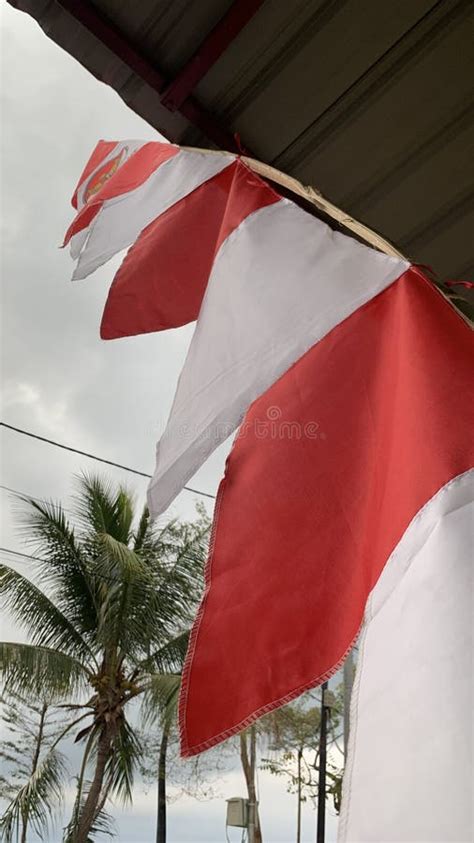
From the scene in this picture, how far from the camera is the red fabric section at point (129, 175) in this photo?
1.86 meters

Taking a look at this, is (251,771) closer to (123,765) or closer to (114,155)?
(123,765)

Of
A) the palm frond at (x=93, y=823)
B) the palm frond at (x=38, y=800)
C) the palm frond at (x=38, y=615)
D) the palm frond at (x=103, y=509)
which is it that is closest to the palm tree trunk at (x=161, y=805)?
the palm frond at (x=93, y=823)

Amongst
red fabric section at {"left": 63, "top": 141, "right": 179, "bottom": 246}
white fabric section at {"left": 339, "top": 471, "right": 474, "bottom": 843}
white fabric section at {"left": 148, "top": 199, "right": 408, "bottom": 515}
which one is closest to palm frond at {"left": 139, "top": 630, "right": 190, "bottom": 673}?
red fabric section at {"left": 63, "top": 141, "right": 179, "bottom": 246}

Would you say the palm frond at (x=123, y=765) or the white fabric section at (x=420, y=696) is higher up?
the palm frond at (x=123, y=765)

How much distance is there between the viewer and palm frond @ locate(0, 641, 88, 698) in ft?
26.2

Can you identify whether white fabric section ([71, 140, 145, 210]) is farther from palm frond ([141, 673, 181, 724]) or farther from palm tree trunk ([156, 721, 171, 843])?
palm tree trunk ([156, 721, 171, 843])

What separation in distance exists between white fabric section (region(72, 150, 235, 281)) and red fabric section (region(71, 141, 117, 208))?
319 mm

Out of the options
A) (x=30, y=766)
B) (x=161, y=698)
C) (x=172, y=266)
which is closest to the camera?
(x=172, y=266)

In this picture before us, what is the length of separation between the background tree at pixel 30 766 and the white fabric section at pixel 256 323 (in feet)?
27.0

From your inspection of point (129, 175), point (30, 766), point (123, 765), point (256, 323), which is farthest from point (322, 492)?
point (30, 766)

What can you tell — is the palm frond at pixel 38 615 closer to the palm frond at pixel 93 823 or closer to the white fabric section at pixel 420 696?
the palm frond at pixel 93 823

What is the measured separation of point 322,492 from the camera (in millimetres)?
987

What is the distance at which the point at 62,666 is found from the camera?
833 cm

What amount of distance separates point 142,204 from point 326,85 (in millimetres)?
857
